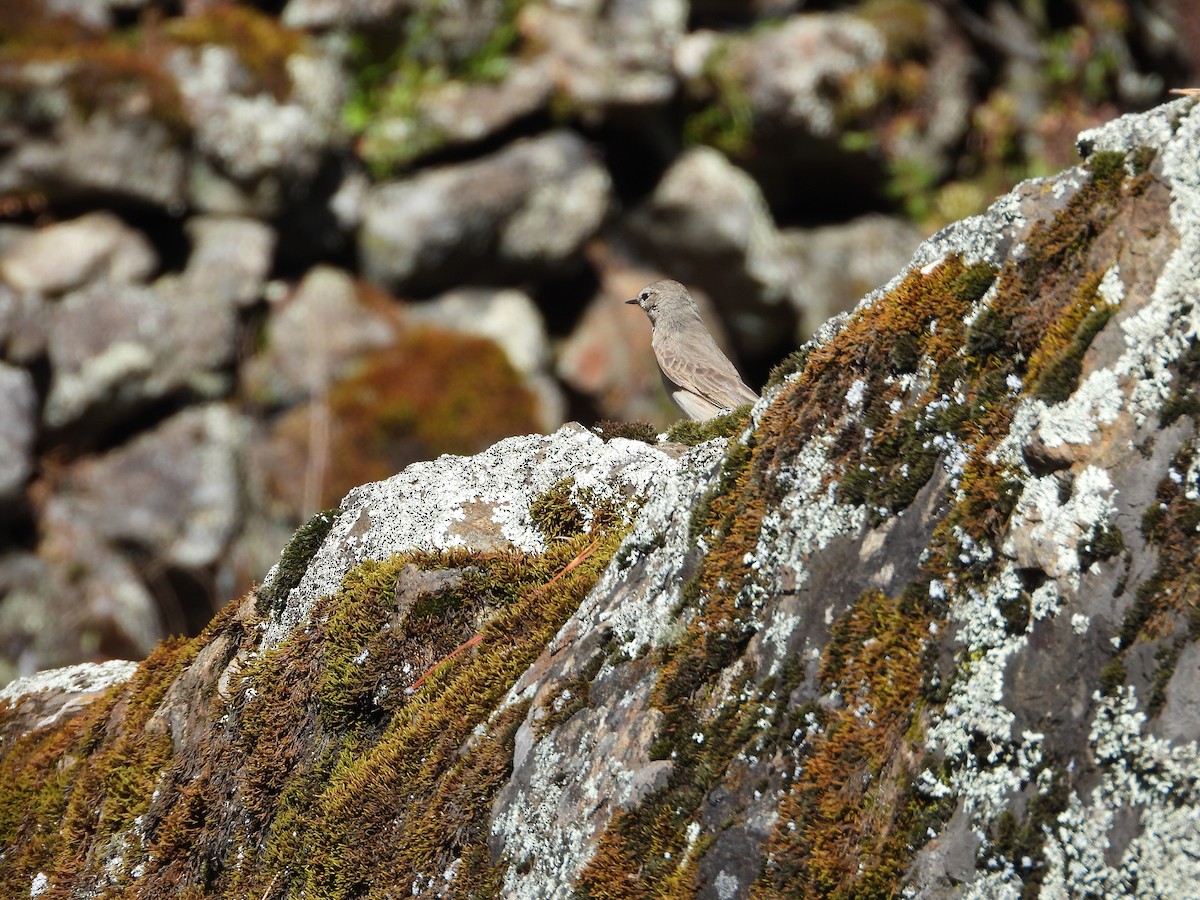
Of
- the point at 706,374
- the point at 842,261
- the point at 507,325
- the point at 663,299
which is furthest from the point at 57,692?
the point at 842,261

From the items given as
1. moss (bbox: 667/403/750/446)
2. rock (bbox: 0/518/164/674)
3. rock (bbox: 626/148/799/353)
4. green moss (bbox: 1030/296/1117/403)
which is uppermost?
green moss (bbox: 1030/296/1117/403)

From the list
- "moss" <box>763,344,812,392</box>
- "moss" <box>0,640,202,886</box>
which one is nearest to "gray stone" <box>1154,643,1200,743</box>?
"moss" <box>763,344,812,392</box>

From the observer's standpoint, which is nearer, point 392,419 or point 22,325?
point 22,325

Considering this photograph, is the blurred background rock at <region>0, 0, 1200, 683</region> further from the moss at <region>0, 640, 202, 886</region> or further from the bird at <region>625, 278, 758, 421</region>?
the moss at <region>0, 640, 202, 886</region>

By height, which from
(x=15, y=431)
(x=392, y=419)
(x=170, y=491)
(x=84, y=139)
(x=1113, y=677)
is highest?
(x=1113, y=677)

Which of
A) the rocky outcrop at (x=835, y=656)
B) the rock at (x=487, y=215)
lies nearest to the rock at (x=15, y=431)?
the rock at (x=487, y=215)

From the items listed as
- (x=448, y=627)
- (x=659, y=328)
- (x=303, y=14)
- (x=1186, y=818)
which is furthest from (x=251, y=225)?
(x=1186, y=818)

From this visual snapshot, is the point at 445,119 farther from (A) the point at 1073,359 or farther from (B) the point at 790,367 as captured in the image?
(A) the point at 1073,359
